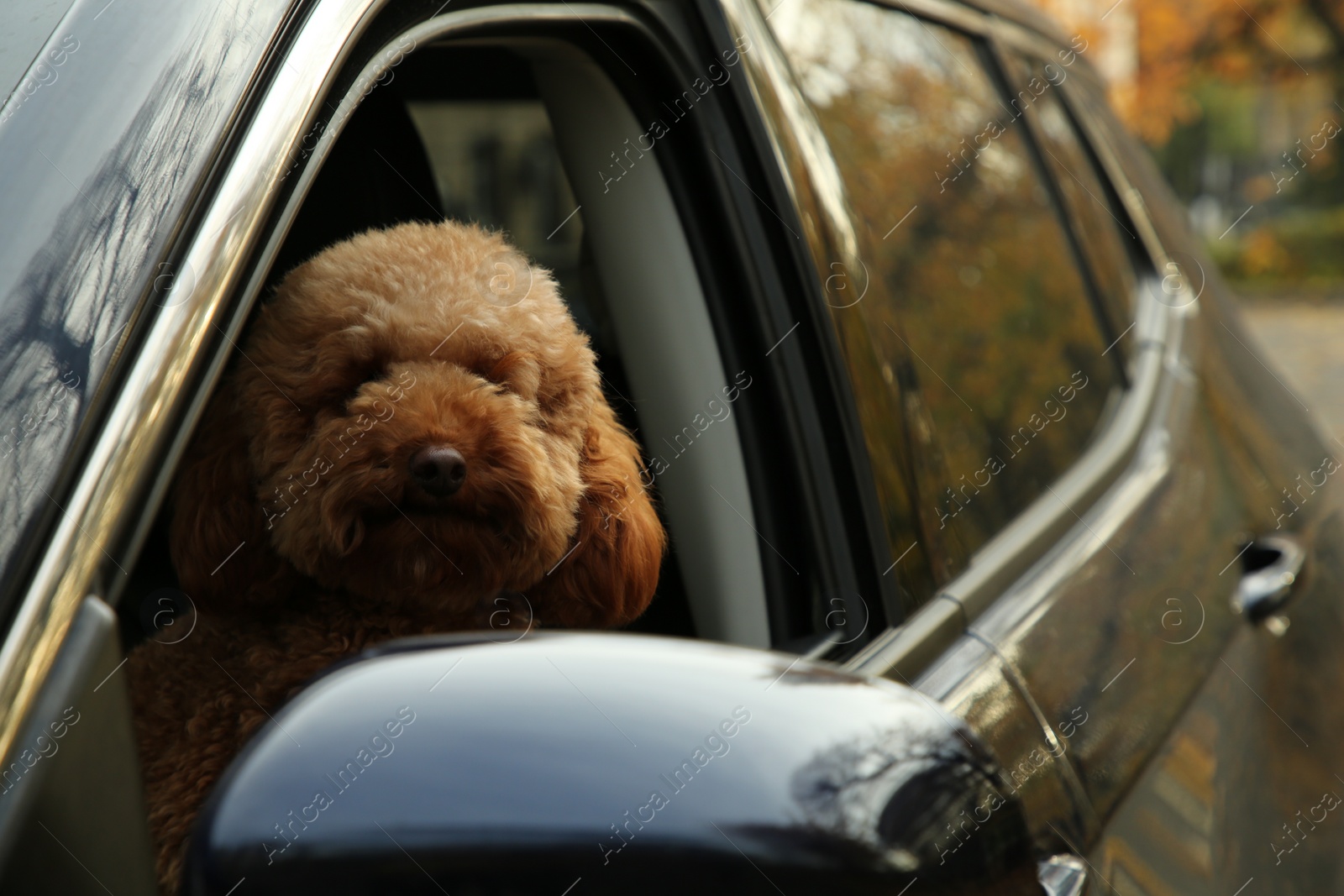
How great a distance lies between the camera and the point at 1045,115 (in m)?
2.95

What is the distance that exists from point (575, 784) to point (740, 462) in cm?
93

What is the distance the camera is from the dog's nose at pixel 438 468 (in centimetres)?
142

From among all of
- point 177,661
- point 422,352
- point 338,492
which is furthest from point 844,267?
point 177,661

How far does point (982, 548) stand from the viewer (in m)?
1.90

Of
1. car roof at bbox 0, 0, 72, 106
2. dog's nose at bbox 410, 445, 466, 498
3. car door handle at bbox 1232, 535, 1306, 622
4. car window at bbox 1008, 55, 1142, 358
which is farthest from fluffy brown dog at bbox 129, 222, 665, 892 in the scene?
car window at bbox 1008, 55, 1142, 358

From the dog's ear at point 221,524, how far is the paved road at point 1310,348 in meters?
9.87

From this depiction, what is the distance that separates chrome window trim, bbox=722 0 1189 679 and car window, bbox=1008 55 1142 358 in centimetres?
44

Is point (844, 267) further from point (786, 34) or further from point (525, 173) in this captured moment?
point (525, 173)

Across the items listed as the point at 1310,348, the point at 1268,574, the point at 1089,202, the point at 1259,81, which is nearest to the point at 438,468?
the point at 1268,574

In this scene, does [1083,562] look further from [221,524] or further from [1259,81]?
[1259,81]

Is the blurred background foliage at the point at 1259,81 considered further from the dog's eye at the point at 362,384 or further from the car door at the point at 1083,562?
the dog's eye at the point at 362,384

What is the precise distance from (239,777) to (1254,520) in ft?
7.57

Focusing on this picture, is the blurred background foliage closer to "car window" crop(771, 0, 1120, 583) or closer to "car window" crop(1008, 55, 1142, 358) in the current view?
"car window" crop(1008, 55, 1142, 358)

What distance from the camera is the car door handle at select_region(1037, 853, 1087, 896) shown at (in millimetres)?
1316
